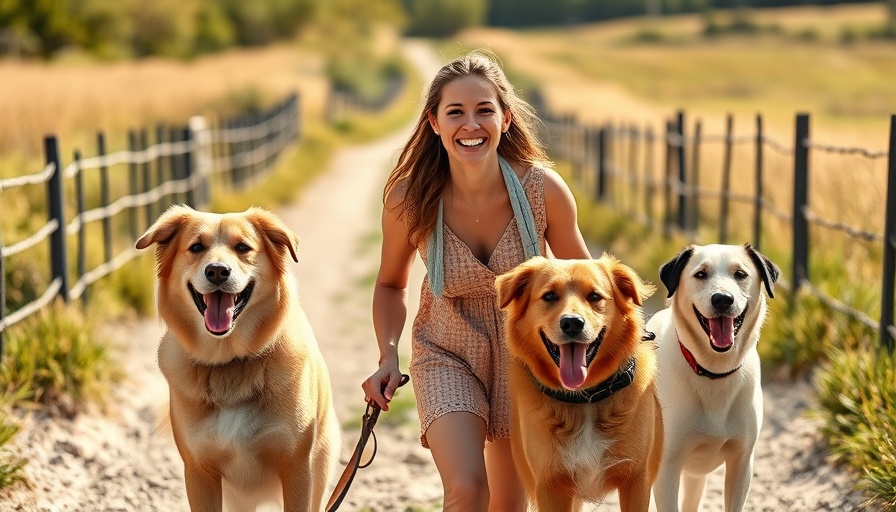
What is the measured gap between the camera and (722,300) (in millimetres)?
3922

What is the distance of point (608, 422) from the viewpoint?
3.49 m

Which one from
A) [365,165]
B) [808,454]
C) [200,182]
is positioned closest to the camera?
[808,454]

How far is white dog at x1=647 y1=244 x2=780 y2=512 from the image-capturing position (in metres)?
3.97

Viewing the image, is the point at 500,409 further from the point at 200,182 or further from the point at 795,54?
the point at 795,54

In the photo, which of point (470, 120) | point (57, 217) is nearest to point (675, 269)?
point (470, 120)

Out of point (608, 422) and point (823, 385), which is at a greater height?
point (608, 422)

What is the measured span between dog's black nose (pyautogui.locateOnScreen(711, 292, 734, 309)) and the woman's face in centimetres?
103

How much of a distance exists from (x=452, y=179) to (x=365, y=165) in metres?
19.8

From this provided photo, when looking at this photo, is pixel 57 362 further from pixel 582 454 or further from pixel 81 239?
pixel 582 454

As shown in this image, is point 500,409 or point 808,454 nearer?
point 500,409

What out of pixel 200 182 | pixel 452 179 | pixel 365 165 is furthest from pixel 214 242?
pixel 365 165

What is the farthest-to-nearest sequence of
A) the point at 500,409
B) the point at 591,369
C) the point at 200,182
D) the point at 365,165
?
the point at 365,165 < the point at 200,182 < the point at 500,409 < the point at 591,369

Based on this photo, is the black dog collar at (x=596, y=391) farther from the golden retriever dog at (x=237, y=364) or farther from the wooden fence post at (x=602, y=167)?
the wooden fence post at (x=602, y=167)

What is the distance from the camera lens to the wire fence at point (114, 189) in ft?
22.8
